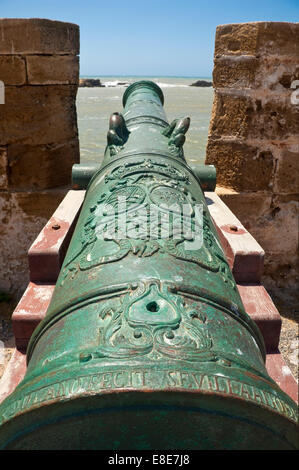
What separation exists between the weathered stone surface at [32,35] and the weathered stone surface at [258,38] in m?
1.33

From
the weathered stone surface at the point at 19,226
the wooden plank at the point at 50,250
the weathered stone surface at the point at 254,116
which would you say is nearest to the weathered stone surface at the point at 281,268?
the weathered stone surface at the point at 254,116

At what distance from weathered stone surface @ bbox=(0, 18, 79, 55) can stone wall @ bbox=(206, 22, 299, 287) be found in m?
1.34

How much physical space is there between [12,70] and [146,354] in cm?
319

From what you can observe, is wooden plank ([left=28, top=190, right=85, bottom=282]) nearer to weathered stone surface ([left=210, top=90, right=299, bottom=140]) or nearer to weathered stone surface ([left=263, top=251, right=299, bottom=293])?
weathered stone surface ([left=210, top=90, right=299, bottom=140])

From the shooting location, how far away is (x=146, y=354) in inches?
34.9

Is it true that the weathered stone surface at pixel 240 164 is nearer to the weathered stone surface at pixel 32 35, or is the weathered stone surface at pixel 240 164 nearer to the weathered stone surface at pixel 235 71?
the weathered stone surface at pixel 235 71

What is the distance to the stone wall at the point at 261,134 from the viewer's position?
11.1 ft

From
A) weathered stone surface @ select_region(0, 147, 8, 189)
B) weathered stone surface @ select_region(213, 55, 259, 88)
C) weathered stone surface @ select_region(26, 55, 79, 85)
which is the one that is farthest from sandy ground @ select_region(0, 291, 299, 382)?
weathered stone surface @ select_region(26, 55, 79, 85)

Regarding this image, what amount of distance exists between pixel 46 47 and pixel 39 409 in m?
3.26

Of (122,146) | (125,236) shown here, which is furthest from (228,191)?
(125,236)

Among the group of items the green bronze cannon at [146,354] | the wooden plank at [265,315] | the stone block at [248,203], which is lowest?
the wooden plank at [265,315]

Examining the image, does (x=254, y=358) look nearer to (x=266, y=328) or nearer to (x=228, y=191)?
(x=266, y=328)

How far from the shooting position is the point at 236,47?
3422 millimetres

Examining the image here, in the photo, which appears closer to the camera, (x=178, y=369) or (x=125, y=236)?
(x=178, y=369)
